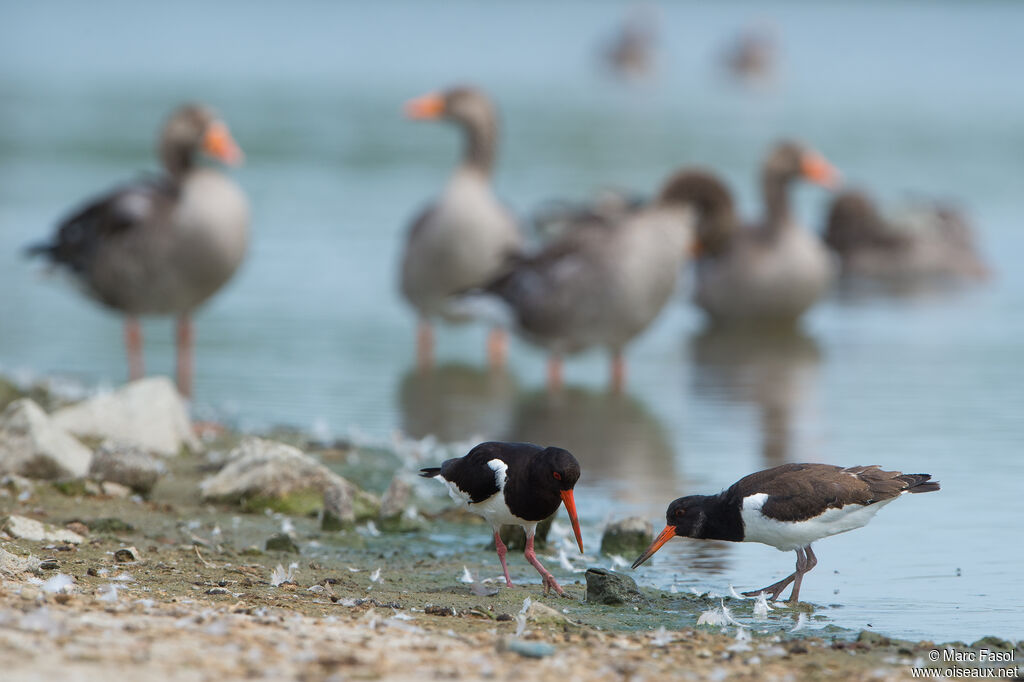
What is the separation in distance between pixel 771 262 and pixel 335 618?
36.6ft

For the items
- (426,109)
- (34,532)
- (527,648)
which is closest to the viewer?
(527,648)

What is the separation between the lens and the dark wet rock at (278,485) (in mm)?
8469

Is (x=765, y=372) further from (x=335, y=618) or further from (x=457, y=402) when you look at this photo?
(x=335, y=618)

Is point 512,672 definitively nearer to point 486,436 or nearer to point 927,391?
point 486,436

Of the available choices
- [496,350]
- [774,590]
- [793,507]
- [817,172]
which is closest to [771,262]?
[817,172]

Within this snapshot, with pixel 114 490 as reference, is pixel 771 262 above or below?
above

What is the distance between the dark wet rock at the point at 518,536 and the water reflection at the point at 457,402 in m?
3.04

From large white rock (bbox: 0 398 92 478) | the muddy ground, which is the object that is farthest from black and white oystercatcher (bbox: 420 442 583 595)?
large white rock (bbox: 0 398 92 478)

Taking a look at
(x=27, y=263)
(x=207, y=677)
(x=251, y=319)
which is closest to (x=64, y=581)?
(x=207, y=677)

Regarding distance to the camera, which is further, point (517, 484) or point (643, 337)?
point (643, 337)

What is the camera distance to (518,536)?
25.6 feet

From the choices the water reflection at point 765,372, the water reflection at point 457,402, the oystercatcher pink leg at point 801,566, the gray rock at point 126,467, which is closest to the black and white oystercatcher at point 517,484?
the oystercatcher pink leg at point 801,566

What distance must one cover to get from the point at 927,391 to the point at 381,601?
24.3 ft

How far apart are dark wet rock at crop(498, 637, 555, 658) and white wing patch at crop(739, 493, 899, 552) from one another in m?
1.52
